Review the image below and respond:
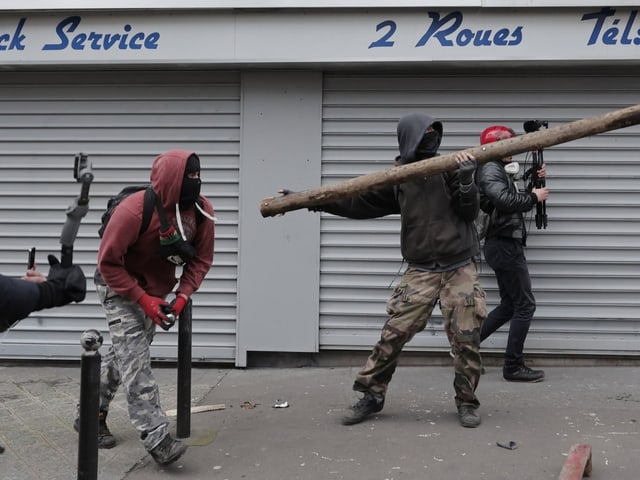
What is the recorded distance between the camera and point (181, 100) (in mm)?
6672

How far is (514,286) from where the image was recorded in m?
5.88

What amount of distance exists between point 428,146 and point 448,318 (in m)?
1.17

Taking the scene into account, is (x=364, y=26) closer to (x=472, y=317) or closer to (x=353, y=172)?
(x=353, y=172)

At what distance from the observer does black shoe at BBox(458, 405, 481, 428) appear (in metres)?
4.86

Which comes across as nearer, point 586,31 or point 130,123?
point 586,31

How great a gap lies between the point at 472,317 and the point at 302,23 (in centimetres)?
304

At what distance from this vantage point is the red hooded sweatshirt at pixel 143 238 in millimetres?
4141

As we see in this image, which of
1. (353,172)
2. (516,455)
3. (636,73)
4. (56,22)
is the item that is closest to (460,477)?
(516,455)

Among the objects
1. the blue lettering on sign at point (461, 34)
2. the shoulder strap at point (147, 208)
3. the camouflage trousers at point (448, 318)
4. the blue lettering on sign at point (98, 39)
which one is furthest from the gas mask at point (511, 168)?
the blue lettering on sign at point (98, 39)

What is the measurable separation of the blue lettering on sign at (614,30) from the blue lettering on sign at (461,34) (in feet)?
2.15

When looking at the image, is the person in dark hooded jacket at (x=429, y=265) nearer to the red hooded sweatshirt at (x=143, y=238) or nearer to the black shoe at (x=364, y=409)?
the black shoe at (x=364, y=409)

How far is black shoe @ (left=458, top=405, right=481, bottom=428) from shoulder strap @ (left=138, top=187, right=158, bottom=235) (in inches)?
96.7

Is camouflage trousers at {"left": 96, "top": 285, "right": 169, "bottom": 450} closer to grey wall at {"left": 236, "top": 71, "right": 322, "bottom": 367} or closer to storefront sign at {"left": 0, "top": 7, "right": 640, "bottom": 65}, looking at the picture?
grey wall at {"left": 236, "top": 71, "right": 322, "bottom": 367}

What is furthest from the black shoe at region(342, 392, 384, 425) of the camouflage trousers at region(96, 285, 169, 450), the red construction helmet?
the red construction helmet
